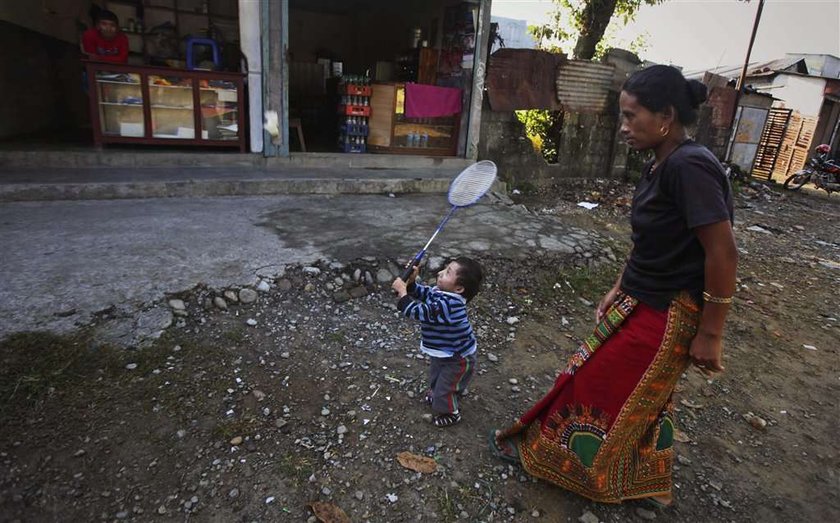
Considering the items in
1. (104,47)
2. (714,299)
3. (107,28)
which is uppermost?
(107,28)

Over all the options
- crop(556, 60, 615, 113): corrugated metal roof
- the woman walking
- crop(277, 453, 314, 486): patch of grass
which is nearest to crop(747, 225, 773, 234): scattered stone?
crop(556, 60, 615, 113): corrugated metal roof

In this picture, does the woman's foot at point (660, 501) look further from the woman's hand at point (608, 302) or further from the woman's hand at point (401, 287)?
the woman's hand at point (401, 287)

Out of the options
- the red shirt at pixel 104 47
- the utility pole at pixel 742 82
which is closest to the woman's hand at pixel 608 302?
the red shirt at pixel 104 47

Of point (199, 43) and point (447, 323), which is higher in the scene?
point (199, 43)

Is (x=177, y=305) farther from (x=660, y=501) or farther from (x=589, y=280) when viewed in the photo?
(x=589, y=280)

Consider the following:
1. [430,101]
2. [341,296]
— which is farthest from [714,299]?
[430,101]

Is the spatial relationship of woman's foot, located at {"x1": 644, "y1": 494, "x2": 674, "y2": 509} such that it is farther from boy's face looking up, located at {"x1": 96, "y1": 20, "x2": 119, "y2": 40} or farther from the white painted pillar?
boy's face looking up, located at {"x1": 96, "y1": 20, "x2": 119, "y2": 40}

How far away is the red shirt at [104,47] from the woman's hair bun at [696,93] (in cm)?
662

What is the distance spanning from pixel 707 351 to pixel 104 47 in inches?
288

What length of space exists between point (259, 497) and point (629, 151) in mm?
10430

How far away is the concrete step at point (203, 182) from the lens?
511 centimetres

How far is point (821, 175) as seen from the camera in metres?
12.7

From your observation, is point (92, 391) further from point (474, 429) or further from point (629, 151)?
point (629, 151)

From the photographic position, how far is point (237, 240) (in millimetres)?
4434
